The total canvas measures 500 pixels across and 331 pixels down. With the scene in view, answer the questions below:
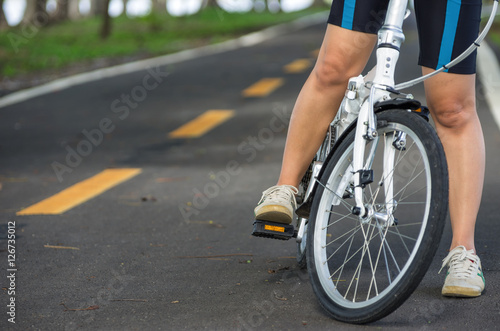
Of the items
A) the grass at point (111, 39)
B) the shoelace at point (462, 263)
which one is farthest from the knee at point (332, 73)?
the grass at point (111, 39)

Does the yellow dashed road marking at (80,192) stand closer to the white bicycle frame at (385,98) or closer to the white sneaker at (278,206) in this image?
the white sneaker at (278,206)

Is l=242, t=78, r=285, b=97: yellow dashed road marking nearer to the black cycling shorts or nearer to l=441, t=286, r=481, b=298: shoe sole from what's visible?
the black cycling shorts

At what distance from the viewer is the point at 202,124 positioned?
29.8ft

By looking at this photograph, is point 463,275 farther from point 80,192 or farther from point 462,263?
point 80,192

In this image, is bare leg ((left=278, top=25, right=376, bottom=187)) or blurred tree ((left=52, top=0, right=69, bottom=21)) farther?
blurred tree ((left=52, top=0, right=69, bottom=21))

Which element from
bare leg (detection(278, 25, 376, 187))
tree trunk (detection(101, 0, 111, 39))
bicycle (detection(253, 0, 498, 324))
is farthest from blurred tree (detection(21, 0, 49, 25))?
bicycle (detection(253, 0, 498, 324))

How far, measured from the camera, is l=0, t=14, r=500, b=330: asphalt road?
3.20 meters

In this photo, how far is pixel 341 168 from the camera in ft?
10.6

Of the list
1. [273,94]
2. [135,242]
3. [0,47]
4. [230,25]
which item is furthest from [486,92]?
[230,25]

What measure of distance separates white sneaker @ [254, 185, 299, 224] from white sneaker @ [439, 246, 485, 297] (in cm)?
68

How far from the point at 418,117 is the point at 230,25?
24.2 m

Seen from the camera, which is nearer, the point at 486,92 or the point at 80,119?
the point at 80,119

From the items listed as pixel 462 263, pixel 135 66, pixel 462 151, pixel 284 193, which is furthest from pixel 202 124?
pixel 462 263

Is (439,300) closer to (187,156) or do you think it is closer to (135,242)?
(135,242)
